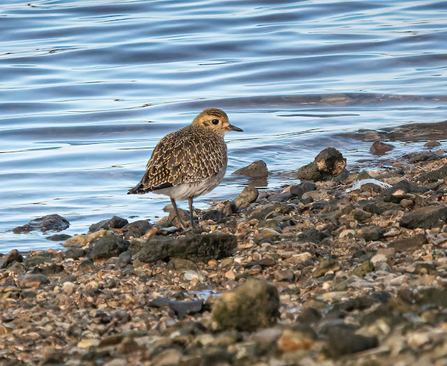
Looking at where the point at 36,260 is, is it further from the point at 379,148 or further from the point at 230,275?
the point at 379,148

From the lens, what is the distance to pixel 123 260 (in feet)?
21.7

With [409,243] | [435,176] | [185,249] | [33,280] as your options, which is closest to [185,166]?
[185,249]

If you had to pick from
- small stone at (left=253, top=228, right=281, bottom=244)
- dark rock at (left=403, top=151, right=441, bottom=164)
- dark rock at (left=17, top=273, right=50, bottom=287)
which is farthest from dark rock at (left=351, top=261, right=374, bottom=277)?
dark rock at (left=403, top=151, right=441, bottom=164)

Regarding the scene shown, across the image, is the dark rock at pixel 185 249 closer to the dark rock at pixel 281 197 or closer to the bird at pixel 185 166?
the bird at pixel 185 166

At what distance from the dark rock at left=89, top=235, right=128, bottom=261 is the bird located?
0.99 metres

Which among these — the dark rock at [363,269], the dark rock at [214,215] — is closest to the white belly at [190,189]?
the dark rock at [214,215]

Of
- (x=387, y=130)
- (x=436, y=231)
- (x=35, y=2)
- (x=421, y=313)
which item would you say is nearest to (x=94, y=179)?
(x=387, y=130)

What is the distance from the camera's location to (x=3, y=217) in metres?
10.5

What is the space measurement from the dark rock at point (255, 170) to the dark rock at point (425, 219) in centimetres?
565

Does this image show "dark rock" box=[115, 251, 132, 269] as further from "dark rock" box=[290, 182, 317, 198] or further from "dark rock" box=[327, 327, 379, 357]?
"dark rock" box=[290, 182, 317, 198]

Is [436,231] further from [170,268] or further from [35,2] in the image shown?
[35,2]

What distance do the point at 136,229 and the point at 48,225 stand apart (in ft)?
5.92

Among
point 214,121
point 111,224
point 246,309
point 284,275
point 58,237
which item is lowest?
point 58,237

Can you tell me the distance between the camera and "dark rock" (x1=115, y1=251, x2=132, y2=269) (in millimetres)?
6574
